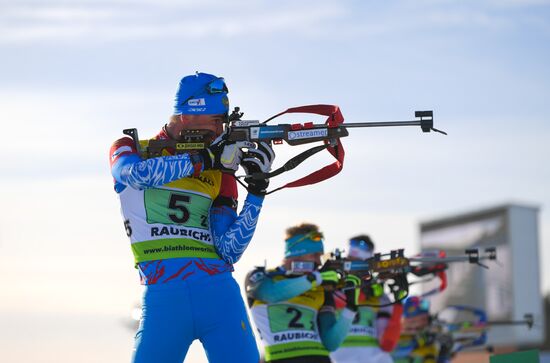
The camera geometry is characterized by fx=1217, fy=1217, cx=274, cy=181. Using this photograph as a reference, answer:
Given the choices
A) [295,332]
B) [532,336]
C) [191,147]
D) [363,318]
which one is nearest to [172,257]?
[191,147]

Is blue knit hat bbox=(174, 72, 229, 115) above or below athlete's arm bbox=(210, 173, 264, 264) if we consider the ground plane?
above

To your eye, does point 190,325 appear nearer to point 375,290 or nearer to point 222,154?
point 222,154

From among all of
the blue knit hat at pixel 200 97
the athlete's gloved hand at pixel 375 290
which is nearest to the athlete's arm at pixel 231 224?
the blue knit hat at pixel 200 97

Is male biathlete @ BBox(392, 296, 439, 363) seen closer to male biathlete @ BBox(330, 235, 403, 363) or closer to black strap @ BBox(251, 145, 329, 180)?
male biathlete @ BBox(330, 235, 403, 363)

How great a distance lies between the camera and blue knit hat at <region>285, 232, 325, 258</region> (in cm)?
1148

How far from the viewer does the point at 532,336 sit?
91.5 feet

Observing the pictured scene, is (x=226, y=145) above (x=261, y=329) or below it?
above

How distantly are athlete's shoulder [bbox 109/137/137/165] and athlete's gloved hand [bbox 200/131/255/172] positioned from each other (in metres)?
0.46

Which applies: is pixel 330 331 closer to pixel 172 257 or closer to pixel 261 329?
pixel 261 329

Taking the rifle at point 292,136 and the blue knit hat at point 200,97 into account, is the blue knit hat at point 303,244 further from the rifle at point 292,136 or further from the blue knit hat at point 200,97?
the blue knit hat at point 200,97

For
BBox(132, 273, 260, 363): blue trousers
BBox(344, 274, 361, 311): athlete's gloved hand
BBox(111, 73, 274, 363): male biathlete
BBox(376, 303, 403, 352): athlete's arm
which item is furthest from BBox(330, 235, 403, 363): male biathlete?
BBox(132, 273, 260, 363): blue trousers

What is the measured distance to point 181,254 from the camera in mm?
7406

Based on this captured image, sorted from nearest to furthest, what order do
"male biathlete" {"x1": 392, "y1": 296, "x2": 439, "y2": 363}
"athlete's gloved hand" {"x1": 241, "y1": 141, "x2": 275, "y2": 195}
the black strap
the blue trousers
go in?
1. the blue trousers
2. "athlete's gloved hand" {"x1": 241, "y1": 141, "x2": 275, "y2": 195}
3. the black strap
4. "male biathlete" {"x1": 392, "y1": 296, "x2": 439, "y2": 363}

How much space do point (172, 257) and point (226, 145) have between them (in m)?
0.77
